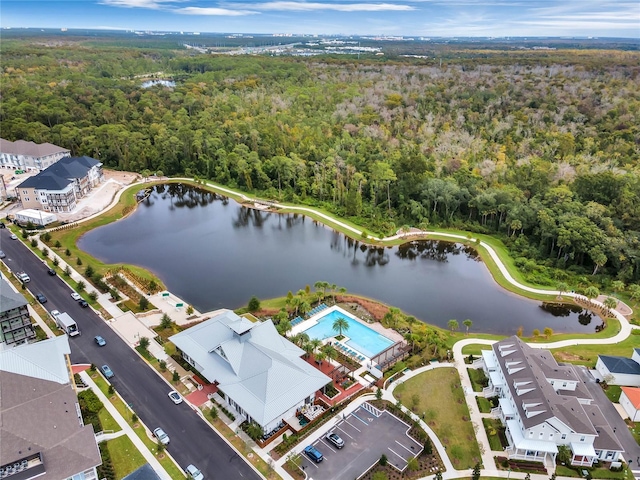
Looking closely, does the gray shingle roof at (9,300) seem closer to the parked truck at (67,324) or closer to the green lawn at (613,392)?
the parked truck at (67,324)

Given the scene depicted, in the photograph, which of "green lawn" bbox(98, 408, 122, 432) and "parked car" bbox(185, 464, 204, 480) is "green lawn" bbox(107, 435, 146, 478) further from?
"parked car" bbox(185, 464, 204, 480)

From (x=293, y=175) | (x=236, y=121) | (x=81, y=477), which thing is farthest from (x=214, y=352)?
(x=236, y=121)

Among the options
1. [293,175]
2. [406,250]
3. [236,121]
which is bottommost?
[406,250]

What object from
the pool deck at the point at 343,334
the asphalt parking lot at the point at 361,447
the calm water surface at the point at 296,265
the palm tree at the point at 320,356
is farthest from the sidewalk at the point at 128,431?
the pool deck at the point at 343,334

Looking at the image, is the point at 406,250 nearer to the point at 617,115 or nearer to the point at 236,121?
the point at 236,121

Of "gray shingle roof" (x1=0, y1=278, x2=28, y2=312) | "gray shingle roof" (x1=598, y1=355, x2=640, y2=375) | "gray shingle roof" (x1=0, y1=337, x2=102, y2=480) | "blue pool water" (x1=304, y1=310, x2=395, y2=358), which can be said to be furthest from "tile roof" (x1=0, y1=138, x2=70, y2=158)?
"gray shingle roof" (x1=598, y1=355, x2=640, y2=375)

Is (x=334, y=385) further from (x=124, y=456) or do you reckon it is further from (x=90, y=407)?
(x=90, y=407)

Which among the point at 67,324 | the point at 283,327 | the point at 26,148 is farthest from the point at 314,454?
the point at 26,148
